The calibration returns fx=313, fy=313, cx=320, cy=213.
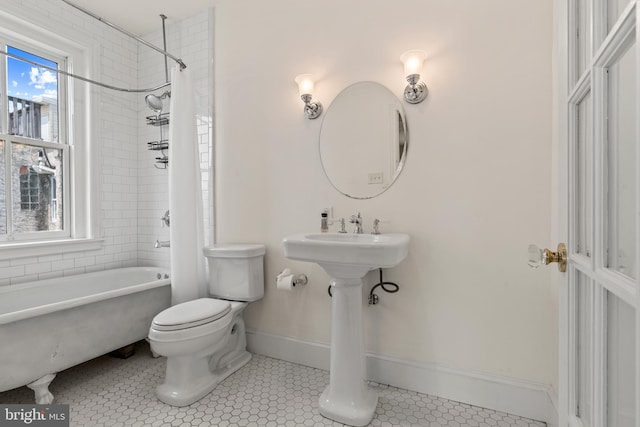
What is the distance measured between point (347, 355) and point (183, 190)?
1508 mm

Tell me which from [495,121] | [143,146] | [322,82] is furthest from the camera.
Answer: [143,146]

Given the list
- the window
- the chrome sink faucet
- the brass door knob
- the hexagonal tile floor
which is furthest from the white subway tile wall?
the brass door knob

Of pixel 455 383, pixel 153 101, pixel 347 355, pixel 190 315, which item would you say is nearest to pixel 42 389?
pixel 190 315

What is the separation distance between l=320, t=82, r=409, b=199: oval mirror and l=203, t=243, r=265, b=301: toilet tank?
2.44 ft

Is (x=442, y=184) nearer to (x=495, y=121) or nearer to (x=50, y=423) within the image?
(x=495, y=121)

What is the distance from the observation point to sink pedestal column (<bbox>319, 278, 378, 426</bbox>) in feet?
5.14

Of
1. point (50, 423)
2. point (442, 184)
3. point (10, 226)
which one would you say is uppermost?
point (442, 184)

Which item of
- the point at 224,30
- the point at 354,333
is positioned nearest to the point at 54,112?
the point at 224,30

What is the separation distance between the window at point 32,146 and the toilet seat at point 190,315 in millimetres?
1510

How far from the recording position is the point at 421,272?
5.82ft

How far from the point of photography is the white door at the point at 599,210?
48 cm

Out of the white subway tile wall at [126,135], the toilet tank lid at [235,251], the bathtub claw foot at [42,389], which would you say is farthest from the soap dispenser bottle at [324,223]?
the bathtub claw foot at [42,389]

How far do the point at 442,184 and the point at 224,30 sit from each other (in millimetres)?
2019

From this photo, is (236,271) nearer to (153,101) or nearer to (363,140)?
(363,140)
